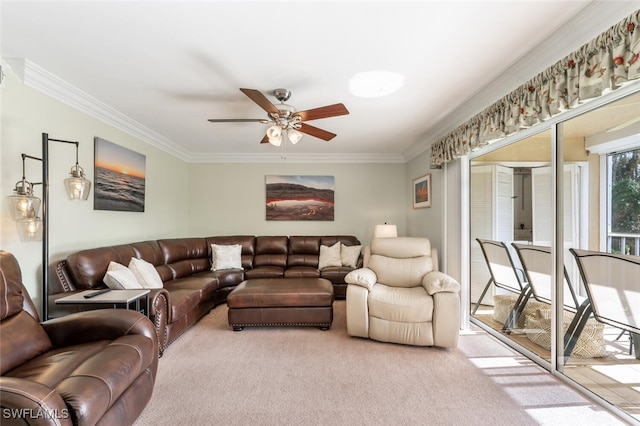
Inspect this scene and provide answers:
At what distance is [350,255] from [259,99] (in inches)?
126

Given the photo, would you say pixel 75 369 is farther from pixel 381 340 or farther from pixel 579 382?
pixel 579 382

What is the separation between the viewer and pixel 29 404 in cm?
104

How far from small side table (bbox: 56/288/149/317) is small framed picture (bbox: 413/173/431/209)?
3.81 metres

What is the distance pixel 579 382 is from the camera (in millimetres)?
2055

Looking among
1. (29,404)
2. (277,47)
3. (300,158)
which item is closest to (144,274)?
(29,404)

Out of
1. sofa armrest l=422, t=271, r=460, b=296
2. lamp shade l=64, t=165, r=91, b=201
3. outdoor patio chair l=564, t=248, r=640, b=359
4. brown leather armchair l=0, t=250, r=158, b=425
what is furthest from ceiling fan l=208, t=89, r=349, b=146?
outdoor patio chair l=564, t=248, r=640, b=359

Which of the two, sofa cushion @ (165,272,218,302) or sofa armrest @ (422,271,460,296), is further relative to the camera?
sofa cushion @ (165,272,218,302)

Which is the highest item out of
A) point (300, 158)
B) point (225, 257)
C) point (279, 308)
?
point (300, 158)

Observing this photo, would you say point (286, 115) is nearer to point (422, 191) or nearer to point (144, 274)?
point (144, 274)

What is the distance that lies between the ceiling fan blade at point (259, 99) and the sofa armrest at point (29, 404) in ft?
6.28

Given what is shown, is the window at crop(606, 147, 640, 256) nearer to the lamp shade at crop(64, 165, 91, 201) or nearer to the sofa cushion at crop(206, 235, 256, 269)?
the lamp shade at crop(64, 165, 91, 201)

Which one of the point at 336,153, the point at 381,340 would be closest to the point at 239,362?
the point at 381,340

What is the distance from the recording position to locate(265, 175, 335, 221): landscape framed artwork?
17.9 ft

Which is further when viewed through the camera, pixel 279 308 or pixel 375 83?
pixel 279 308
